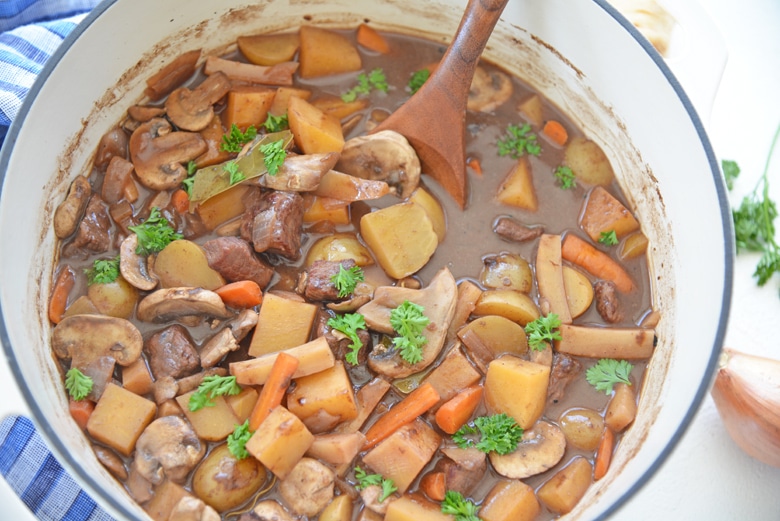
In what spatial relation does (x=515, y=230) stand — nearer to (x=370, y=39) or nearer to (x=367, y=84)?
(x=367, y=84)

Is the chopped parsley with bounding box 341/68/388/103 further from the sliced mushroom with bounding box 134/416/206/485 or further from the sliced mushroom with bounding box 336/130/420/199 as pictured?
the sliced mushroom with bounding box 134/416/206/485

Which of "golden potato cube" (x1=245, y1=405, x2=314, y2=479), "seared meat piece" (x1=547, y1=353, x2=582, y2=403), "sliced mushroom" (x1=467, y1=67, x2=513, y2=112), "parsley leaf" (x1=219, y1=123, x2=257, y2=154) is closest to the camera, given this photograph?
"golden potato cube" (x1=245, y1=405, x2=314, y2=479)

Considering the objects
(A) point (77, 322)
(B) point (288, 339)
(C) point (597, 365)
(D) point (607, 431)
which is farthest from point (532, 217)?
(A) point (77, 322)

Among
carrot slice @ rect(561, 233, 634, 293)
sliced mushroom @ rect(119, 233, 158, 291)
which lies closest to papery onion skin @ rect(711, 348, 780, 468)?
carrot slice @ rect(561, 233, 634, 293)

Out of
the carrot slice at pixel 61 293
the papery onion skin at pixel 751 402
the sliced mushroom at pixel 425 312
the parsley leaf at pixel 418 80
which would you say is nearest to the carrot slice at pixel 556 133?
the parsley leaf at pixel 418 80

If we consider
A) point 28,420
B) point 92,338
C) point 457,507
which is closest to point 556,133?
point 457,507

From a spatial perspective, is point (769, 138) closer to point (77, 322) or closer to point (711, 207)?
point (711, 207)

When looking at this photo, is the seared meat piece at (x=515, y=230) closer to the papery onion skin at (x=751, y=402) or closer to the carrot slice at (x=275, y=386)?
the papery onion skin at (x=751, y=402)
